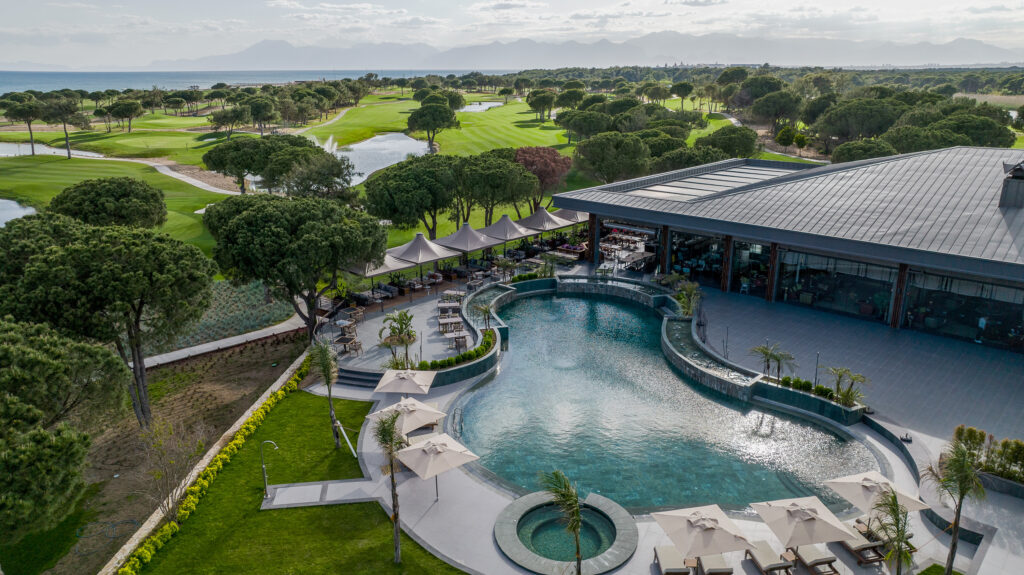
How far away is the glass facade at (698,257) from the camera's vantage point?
3512 centimetres

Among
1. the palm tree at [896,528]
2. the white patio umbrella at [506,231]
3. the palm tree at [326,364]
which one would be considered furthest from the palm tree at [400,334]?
the palm tree at [896,528]

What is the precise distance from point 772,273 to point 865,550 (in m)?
19.6

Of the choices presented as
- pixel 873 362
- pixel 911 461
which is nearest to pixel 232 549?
pixel 911 461

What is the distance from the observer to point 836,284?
101ft

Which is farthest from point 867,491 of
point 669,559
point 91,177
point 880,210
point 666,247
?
point 91,177

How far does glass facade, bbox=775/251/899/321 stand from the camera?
29438 mm

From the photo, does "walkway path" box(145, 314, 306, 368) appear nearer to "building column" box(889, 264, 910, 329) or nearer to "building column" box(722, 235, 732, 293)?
"building column" box(722, 235, 732, 293)

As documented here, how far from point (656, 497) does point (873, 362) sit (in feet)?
43.9

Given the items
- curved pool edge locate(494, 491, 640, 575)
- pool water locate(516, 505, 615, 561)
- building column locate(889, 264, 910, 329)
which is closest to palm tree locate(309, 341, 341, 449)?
curved pool edge locate(494, 491, 640, 575)

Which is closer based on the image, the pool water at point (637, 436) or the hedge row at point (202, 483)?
the hedge row at point (202, 483)

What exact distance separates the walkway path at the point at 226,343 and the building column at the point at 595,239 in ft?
60.6

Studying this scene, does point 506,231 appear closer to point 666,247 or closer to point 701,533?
point 666,247

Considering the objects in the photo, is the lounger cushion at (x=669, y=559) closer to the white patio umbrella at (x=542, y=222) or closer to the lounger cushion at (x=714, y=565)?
the lounger cushion at (x=714, y=565)

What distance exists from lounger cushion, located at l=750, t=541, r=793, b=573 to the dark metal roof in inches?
660
